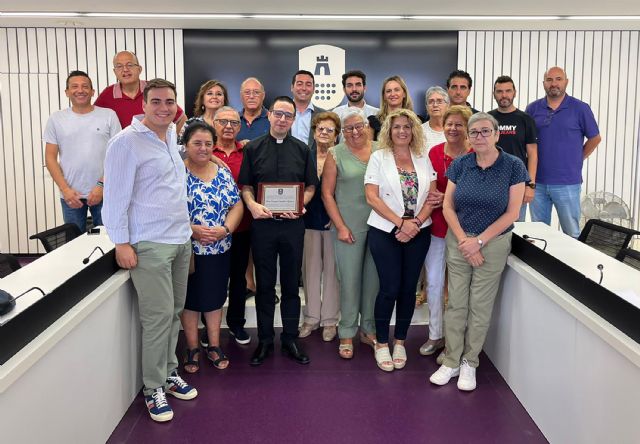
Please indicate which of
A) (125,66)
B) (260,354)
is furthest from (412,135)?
(125,66)

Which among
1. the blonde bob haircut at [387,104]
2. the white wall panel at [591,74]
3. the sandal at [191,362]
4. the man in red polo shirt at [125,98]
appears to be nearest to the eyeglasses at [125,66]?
the man in red polo shirt at [125,98]

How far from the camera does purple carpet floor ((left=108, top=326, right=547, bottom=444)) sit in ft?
9.98

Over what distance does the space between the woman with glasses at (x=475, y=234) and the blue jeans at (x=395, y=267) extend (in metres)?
0.21

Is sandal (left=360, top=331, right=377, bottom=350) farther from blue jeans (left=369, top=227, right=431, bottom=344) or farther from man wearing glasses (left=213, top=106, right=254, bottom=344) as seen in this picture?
man wearing glasses (left=213, top=106, right=254, bottom=344)

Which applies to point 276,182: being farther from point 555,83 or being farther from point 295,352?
point 555,83

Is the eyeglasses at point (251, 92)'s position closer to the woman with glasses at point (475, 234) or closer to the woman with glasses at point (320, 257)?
the woman with glasses at point (320, 257)

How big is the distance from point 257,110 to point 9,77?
14.1ft

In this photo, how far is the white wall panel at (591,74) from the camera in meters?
7.30

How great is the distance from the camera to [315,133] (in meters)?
3.98

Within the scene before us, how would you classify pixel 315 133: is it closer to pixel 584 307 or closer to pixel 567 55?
pixel 584 307

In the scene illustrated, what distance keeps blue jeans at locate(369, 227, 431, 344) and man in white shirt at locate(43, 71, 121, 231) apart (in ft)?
7.38

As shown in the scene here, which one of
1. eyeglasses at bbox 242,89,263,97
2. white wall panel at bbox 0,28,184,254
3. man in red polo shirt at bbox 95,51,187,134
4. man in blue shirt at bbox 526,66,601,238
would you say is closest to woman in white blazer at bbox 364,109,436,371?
eyeglasses at bbox 242,89,263,97

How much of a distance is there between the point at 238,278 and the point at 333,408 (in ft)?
3.84

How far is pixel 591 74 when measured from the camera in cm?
741
